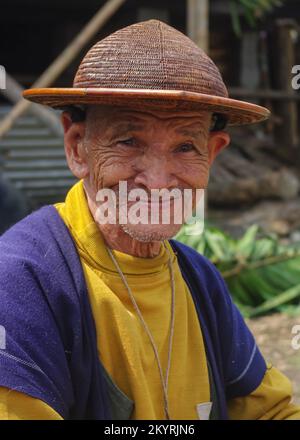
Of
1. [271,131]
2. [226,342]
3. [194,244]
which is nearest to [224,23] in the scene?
[271,131]

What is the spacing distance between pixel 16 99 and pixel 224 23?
17.3 feet

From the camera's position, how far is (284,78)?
10.4 m

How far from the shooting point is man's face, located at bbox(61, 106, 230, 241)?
1.75 meters

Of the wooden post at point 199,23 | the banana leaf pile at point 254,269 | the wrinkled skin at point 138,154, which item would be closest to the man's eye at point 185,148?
the wrinkled skin at point 138,154

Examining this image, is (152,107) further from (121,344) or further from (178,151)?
(121,344)

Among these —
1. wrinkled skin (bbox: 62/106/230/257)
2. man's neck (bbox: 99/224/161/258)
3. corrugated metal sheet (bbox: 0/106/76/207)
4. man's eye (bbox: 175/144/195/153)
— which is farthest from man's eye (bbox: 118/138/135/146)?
corrugated metal sheet (bbox: 0/106/76/207)

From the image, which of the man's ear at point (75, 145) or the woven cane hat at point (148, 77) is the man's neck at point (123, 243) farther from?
the woven cane hat at point (148, 77)

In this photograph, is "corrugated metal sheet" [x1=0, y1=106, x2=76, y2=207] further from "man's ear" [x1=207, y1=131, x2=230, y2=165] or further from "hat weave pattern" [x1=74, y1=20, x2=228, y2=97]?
"hat weave pattern" [x1=74, y1=20, x2=228, y2=97]

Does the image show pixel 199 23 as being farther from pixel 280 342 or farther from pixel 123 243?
pixel 123 243

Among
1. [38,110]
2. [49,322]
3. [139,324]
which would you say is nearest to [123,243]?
[139,324]

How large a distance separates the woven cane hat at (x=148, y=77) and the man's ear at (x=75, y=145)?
9 cm

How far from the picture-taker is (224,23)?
10.5 meters

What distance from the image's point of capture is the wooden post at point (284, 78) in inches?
401

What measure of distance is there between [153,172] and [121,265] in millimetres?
267
